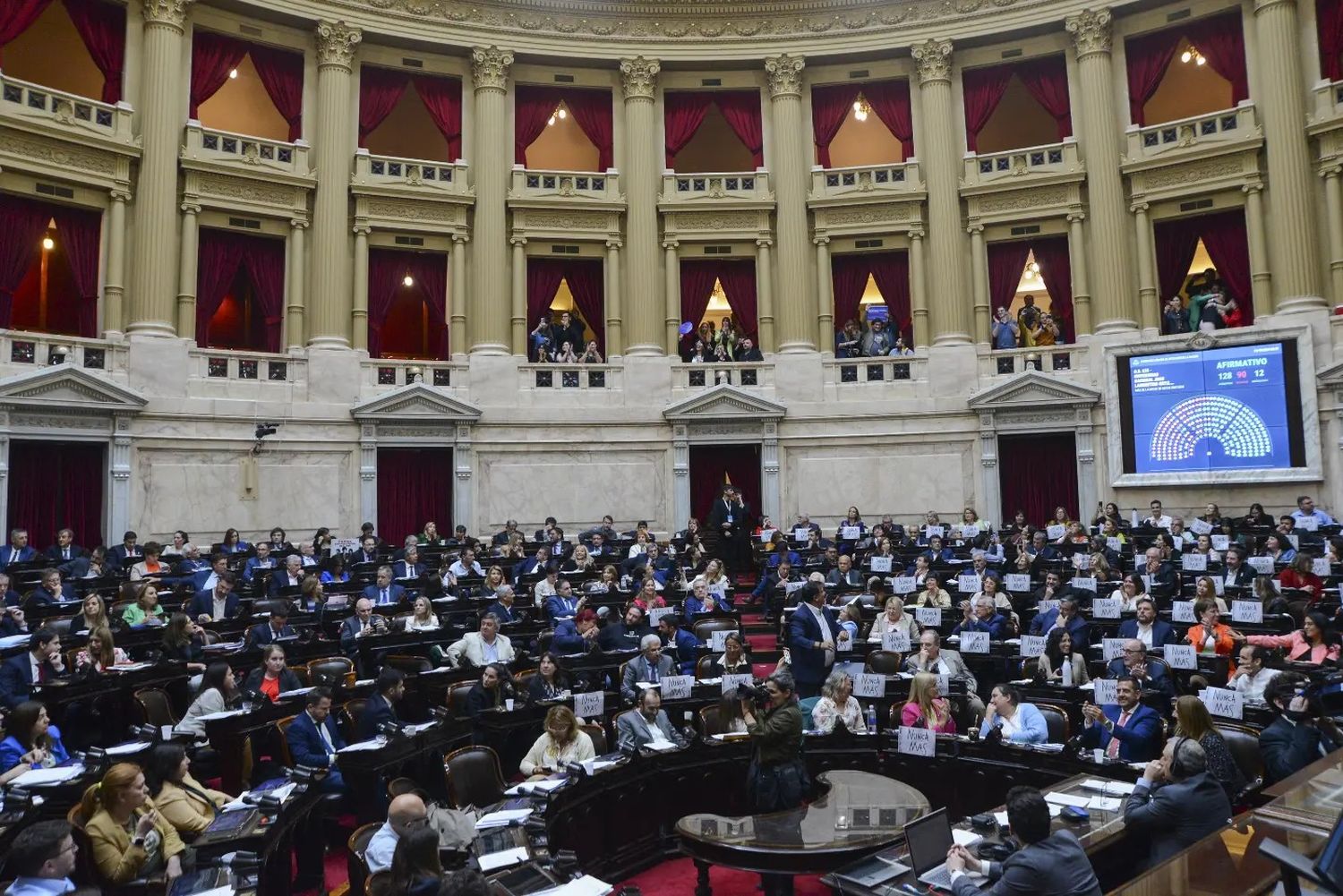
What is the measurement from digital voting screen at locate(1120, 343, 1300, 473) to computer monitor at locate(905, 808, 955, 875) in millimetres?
16971

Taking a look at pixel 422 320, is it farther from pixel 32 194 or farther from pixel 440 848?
pixel 440 848

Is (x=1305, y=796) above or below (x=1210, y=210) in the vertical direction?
below

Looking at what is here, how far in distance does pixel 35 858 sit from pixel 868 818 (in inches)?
199

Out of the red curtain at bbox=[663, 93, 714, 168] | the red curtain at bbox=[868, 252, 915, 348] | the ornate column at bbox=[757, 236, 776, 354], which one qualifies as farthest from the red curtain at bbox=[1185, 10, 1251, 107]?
the red curtain at bbox=[663, 93, 714, 168]

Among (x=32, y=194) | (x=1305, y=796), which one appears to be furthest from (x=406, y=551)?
(x=1305, y=796)

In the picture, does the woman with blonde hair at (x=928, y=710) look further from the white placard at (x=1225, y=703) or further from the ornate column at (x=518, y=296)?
the ornate column at (x=518, y=296)

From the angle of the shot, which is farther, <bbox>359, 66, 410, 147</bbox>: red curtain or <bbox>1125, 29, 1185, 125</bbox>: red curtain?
<bbox>359, 66, 410, 147</bbox>: red curtain

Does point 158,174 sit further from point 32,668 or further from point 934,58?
point 934,58

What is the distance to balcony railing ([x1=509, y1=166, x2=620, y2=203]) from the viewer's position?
22.6 meters

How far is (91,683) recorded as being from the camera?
29.8 feet

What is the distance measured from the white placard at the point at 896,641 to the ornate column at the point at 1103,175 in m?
12.8

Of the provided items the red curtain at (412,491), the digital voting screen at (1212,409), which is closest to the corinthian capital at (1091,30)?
the digital voting screen at (1212,409)

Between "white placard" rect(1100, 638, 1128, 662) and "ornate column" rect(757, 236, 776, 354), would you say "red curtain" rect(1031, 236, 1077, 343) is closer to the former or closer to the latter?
"ornate column" rect(757, 236, 776, 354)

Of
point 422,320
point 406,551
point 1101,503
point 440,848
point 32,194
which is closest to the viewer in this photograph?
point 440,848
